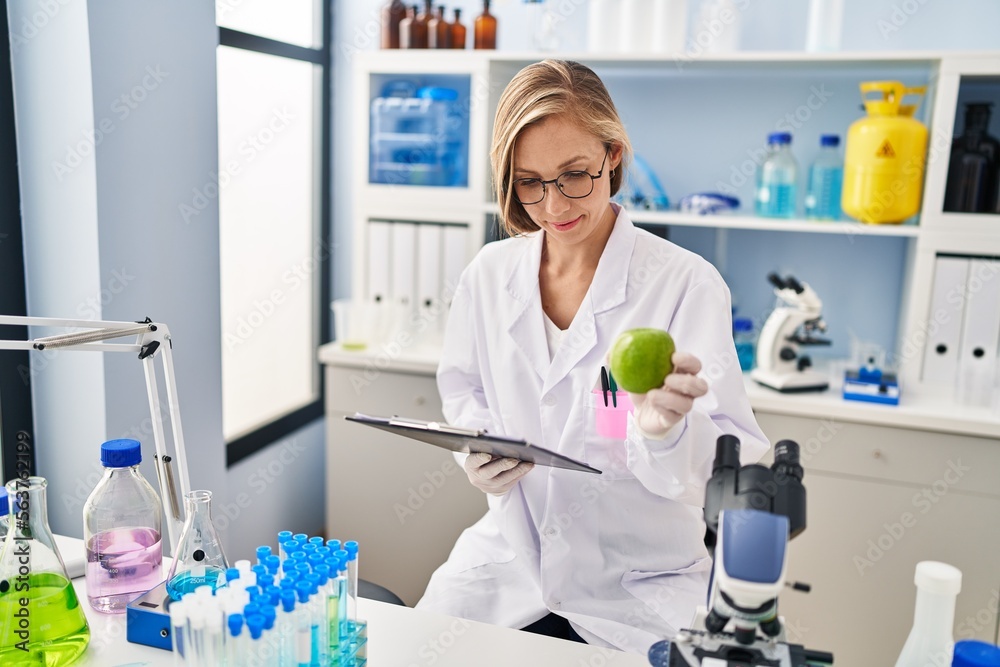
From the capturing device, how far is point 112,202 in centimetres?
180

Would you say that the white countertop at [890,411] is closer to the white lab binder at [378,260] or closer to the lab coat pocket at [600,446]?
the white lab binder at [378,260]

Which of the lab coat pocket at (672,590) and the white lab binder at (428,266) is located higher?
the white lab binder at (428,266)

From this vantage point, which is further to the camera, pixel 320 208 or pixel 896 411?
pixel 320 208

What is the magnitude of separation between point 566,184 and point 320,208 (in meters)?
1.85

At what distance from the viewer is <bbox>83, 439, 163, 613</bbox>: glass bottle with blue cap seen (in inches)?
47.0

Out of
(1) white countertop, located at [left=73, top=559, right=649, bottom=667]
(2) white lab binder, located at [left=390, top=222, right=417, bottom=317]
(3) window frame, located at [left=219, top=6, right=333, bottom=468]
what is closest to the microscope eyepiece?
(1) white countertop, located at [left=73, top=559, right=649, bottom=667]

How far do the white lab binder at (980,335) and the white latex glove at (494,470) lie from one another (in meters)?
1.51

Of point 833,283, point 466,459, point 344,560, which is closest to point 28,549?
point 344,560

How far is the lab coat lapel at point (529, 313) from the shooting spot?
1.59 metres

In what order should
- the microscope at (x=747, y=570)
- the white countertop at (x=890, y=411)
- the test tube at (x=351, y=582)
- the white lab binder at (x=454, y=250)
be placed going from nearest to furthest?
the microscope at (x=747, y=570), the test tube at (x=351, y=582), the white countertop at (x=890, y=411), the white lab binder at (x=454, y=250)

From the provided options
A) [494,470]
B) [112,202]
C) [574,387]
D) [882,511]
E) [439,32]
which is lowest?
[882,511]

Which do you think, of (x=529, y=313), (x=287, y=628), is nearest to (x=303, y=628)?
(x=287, y=628)

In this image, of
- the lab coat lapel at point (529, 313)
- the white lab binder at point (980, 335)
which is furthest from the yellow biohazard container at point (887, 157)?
the lab coat lapel at point (529, 313)

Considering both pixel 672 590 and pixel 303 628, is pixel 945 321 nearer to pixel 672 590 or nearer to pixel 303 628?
pixel 672 590
